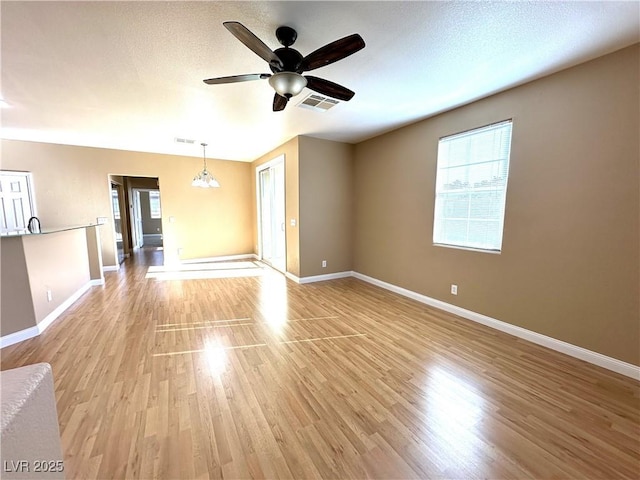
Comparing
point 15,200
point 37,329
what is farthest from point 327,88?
point 15,200

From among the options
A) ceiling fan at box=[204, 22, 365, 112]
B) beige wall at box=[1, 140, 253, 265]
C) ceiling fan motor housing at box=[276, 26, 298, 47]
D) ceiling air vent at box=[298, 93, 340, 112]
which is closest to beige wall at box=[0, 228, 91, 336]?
beige wall at box=[1, 140, 253, 265]

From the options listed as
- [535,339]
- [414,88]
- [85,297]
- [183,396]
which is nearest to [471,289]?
[535,339]

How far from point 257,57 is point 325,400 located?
2786 millimetres

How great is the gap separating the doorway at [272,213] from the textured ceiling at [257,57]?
1.95m

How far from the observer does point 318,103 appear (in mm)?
3057

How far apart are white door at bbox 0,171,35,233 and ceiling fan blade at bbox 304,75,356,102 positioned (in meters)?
5.90

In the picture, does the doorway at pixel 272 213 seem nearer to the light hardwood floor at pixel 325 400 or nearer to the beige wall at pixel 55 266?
the light hardwood floor at pixel 325 400

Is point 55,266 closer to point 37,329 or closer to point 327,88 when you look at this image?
point 37,329

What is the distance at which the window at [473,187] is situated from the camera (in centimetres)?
292

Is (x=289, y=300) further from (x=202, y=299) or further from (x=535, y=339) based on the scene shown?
(x=535, y=339)

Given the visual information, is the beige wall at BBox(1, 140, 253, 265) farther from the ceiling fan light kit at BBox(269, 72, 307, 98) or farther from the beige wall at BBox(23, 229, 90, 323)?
the ceiling fan light kit at BBox(269, 72, 307, 98)

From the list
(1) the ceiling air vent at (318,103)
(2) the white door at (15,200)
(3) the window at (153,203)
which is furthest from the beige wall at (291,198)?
(3) the window at (153,203)

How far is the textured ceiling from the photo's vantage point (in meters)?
1.70

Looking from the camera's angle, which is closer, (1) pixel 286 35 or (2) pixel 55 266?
(1) pixel 286 35
